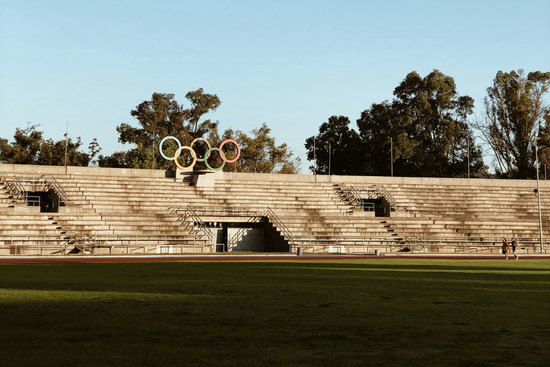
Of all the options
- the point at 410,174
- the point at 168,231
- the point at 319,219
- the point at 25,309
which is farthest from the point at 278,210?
the point at 25,309

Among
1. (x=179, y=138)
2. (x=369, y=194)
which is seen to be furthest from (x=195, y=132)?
(x=369, y=194)

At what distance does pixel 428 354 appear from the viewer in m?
8.52

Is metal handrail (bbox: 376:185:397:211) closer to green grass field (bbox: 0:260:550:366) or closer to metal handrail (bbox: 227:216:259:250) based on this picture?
metal handrail (bbox: 227:216:259:250)

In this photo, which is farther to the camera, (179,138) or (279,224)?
(179,138)

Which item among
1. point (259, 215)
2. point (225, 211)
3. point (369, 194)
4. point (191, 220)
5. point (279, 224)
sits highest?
point (369, 194)

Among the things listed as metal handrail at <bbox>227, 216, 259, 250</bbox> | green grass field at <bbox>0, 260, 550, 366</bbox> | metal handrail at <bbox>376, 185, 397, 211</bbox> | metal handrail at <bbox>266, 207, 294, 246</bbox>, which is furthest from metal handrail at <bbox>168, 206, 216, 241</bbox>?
green grass field at <bbox>0, 260, 550, 366</bbox>

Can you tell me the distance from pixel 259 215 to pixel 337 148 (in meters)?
44.4

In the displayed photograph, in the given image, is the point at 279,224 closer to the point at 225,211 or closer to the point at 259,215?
the point at 259,215

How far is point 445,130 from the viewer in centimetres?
8562

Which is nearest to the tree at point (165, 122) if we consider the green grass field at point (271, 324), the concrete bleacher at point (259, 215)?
the concrete bleacher at point (259, 215)

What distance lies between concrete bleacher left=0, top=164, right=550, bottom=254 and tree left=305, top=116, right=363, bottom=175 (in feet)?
88.2

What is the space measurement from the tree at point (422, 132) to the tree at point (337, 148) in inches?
112

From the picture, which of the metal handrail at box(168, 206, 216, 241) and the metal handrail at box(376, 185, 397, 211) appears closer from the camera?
the metal handrail at box(168, 206, 216, 241)

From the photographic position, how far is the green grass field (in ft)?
27.1
